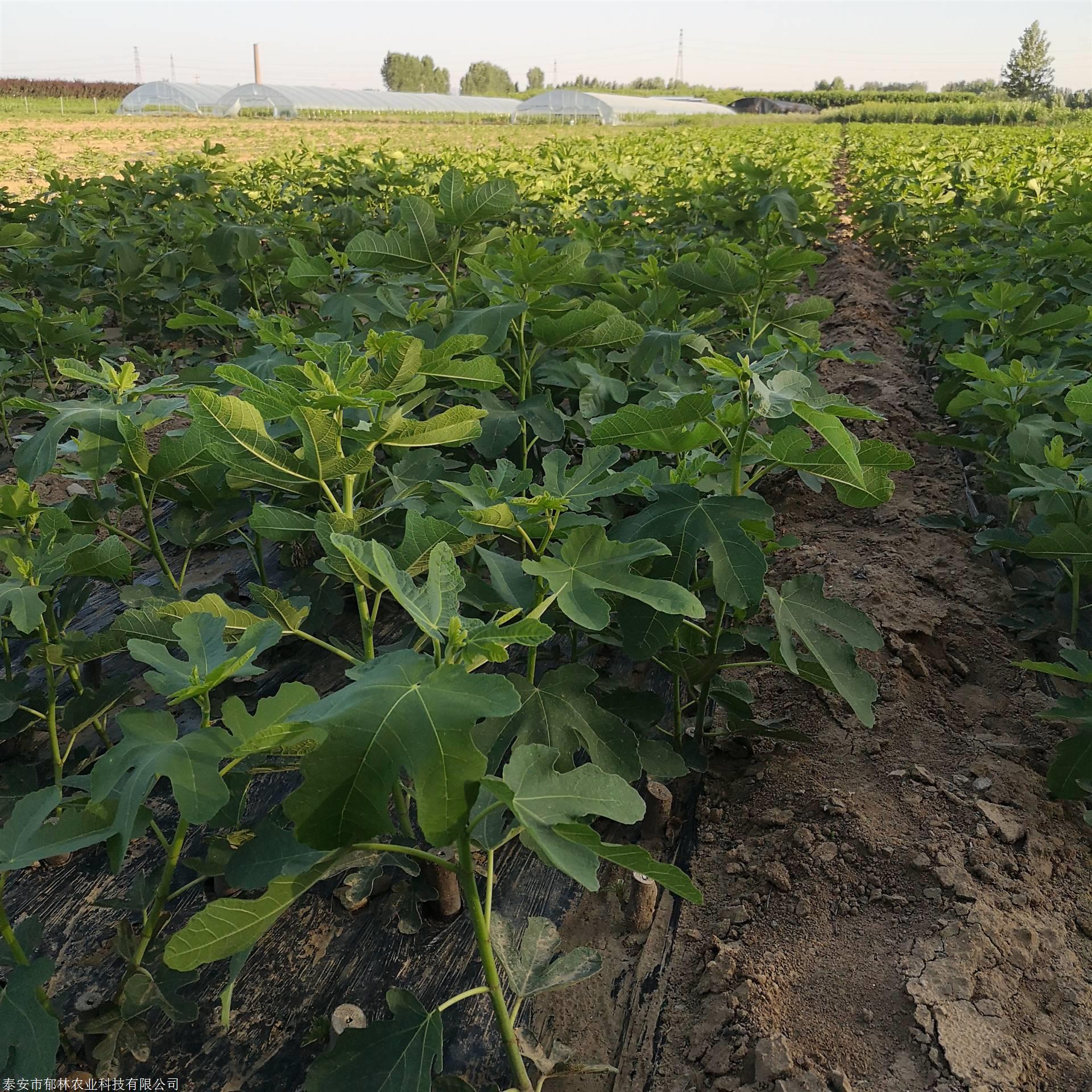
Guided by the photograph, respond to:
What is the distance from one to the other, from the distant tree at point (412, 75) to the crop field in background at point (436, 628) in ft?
372

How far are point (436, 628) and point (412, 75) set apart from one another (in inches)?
4676

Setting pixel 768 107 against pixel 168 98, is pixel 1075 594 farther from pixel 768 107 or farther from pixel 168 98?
pixel 768 107

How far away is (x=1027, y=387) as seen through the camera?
2.95 meters

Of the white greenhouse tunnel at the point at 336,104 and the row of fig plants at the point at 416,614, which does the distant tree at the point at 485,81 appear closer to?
the white greenhouse tunnel at the point at 336,104

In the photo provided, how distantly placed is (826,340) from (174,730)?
544cm

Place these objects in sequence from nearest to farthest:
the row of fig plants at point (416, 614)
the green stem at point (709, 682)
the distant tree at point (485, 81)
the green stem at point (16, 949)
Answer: the row of fig plants at point (416, 614) → the green stem at point (16, 949) → the green stem at point (709, 682) → the distant tree at point (485, 81)

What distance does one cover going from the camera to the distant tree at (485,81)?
10012 cm

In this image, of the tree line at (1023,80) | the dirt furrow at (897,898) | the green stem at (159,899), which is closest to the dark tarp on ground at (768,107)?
the tree line at (1023,80)

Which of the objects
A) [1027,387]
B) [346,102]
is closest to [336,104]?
[346,102]

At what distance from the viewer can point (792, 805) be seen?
6.65 ft

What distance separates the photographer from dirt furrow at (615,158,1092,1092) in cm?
147

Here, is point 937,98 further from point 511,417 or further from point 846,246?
point 511,417

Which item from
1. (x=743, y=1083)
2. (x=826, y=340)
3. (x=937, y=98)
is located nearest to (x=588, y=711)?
(x=743, y=1083)

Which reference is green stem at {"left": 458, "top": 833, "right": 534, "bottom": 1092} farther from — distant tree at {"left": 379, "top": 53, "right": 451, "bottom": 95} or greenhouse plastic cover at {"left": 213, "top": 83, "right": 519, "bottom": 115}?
distant tree at {"left": 379, "top": 53, "right": 451, "bottom": 95}
